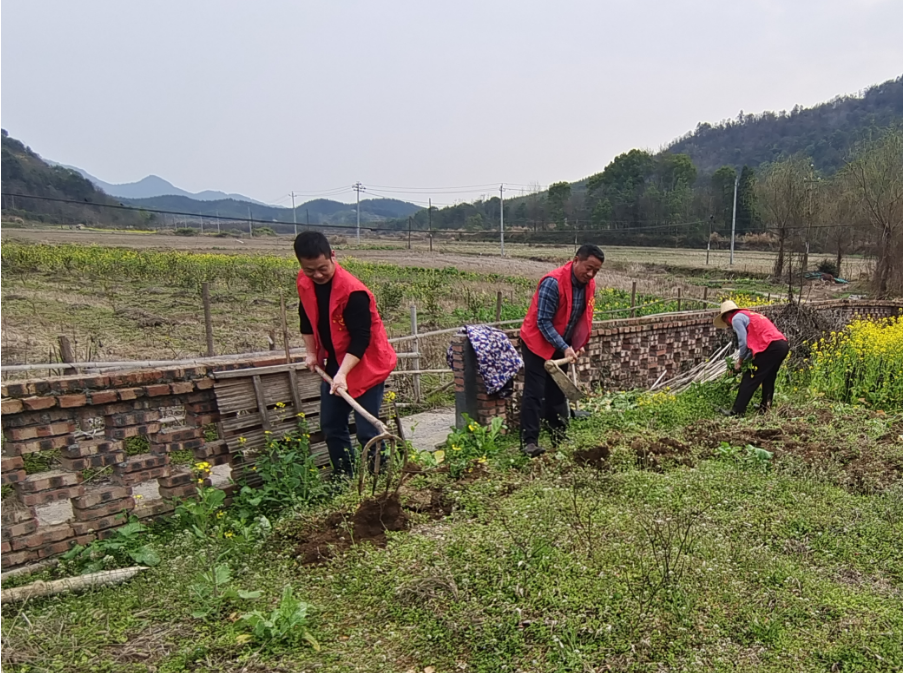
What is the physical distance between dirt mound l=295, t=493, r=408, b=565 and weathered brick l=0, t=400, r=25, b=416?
1.64m

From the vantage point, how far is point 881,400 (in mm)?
5938

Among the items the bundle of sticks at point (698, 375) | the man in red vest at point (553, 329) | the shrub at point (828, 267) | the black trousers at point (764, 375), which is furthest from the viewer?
the shrub at point (828, 267)

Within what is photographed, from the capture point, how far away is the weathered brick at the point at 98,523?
3.08 meters

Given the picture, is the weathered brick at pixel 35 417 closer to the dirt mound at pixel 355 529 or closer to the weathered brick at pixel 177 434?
the weathered brick at pixel 177 434

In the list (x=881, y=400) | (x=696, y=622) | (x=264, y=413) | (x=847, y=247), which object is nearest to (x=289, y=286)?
(x=264, y=413)

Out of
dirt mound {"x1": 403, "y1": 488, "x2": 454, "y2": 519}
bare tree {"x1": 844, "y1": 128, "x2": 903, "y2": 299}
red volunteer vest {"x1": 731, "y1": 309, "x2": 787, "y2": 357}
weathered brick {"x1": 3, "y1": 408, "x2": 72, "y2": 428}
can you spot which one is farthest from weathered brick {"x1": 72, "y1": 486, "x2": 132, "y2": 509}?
bare tree {"x1": 844, "y1": 128, "x2": 903, "y2": 299}

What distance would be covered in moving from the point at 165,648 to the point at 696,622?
6.86 ft

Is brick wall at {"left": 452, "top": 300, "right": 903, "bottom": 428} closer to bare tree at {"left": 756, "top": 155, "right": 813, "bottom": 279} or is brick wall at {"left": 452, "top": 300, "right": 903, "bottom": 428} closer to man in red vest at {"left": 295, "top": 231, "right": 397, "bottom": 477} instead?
man in red vest at {"left": 295, "top": 231, "right": 397, "bottom": 477}

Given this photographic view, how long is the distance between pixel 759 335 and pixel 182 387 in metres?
5.21

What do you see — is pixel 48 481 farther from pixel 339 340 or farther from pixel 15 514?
pixel 339 340

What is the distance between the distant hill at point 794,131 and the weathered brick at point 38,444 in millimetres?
83627

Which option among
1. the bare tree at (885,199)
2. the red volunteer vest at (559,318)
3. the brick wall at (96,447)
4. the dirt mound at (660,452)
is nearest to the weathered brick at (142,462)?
the brick wall at (96,447)

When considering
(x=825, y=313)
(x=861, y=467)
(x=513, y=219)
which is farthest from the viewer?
(x=513, y=219)

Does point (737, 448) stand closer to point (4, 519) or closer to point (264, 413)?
point (264, 413)
